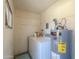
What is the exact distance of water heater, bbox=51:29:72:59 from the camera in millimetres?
2400

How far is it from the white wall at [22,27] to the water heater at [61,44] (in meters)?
2.24

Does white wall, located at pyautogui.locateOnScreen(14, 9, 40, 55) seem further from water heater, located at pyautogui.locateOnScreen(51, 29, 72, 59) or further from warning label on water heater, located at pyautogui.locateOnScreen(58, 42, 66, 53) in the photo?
warning label on water heater, located at pyautogui.locateOnScreen(58, 42, 66, 53)

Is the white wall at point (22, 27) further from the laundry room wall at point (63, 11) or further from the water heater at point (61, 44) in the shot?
the water heater at point (61, 44)

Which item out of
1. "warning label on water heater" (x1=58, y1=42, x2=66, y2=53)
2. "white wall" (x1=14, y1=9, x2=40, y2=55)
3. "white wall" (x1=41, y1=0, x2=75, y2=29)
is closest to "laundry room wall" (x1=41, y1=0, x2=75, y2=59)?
"white wall" (x1=41, y1=0, x2=75, y2=29)

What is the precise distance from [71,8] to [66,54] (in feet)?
4.33

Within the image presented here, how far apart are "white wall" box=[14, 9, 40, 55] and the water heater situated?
7.36 ft

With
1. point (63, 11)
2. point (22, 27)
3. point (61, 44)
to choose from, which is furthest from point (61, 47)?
point (22, 27)

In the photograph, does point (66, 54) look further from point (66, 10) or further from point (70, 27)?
point (66, 10)

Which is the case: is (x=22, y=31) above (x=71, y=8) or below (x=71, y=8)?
below

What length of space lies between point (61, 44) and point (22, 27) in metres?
2.61

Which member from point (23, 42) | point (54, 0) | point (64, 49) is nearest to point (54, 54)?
point (64, 49)

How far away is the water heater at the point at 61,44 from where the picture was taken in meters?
2.40

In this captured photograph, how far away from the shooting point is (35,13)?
202 inches

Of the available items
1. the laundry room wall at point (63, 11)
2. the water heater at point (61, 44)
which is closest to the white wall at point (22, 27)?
the laundry room wall at point (63, 11)
